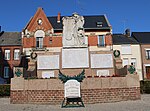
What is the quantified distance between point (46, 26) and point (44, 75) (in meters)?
23.9

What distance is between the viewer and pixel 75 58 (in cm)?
1559

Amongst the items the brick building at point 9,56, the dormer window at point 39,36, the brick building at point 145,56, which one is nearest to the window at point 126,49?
the brick building at point 145,56

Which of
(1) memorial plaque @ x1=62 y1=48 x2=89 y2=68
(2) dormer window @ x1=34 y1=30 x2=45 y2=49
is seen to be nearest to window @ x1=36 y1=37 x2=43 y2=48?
(2) dormer window @ x1=34 y1=30 x2=45 y2=49

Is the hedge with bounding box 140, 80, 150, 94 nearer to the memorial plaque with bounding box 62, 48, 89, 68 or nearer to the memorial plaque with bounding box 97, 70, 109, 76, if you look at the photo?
the memorial plaque with bounding box 97, 70, 109, 76

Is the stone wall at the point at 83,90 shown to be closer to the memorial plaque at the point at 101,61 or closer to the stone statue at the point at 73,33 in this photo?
the memorial plaque at the point at 101,61

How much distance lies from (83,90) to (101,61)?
466 cm

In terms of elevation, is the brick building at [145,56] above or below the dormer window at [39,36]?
below

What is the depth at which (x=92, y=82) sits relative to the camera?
1213 centimetres

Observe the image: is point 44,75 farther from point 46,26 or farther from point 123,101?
point 46,26

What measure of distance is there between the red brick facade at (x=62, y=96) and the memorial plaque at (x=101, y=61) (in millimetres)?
3952

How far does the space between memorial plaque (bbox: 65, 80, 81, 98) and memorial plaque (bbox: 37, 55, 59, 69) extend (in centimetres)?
486

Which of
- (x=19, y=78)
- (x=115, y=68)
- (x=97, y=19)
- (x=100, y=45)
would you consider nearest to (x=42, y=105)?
(x=19, y=78)

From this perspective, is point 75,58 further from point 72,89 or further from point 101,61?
point 72,89

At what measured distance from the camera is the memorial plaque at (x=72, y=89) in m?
11.2
